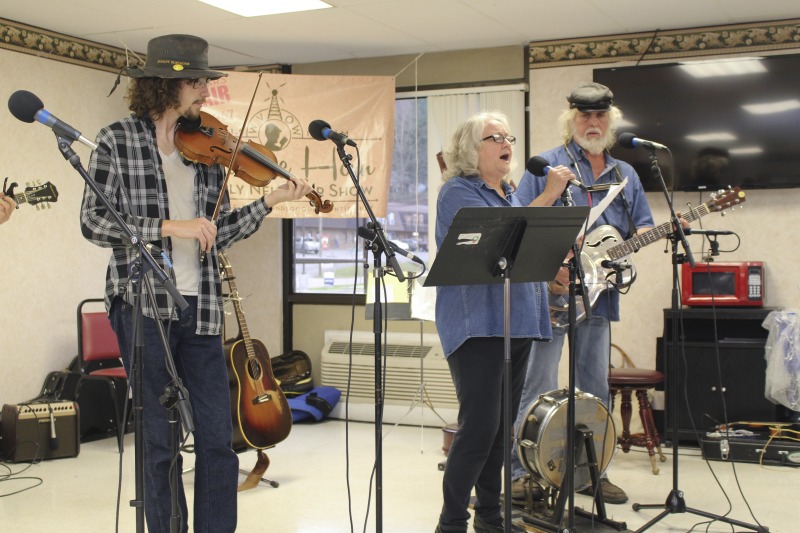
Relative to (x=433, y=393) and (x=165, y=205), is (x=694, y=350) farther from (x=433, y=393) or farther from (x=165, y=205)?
(x=165, y=205)

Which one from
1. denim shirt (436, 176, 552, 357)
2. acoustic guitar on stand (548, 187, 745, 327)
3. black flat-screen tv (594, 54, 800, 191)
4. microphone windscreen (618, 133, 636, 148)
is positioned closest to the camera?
denim shirt (436, 176, 552, 357)

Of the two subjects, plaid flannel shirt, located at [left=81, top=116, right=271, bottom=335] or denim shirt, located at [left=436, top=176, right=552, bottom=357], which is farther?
denim shirt, located at [left=436, top=176, right=552, bottom=357]

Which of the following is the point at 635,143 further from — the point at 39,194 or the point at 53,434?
the point at 53,434

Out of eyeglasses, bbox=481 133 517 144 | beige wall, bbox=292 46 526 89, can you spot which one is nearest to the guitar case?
beige wall, bbox=292 46 526 89

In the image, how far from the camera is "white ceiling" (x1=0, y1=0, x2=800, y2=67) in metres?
4.88

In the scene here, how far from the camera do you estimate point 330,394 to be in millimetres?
6137

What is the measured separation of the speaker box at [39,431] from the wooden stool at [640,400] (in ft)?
9.84

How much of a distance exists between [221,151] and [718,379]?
3492 mm

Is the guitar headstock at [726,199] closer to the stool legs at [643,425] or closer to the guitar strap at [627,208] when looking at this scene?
the guitar strap at [627,208]

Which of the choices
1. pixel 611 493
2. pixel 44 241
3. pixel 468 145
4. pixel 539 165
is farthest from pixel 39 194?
pixel 611 493

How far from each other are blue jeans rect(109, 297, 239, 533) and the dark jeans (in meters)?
0.76

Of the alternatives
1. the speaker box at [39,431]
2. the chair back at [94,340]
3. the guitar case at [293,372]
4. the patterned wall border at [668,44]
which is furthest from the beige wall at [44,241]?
the patterned wall border at [668,44]

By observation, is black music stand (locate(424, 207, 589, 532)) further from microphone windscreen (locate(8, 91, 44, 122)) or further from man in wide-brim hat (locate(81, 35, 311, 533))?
microphone windscreen (locate(8, 91, 44, 122))

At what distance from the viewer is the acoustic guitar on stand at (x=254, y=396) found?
4.16 metres
